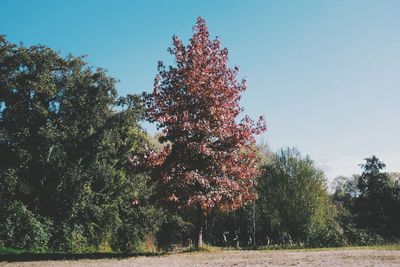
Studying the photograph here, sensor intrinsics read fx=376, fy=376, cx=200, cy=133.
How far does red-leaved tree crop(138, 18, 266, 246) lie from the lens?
19.4m

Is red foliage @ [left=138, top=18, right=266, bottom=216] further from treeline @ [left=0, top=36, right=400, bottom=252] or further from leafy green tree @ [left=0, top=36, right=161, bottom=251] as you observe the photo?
leafy green tree @ [left=0, top=36, right=161, bottom=251]

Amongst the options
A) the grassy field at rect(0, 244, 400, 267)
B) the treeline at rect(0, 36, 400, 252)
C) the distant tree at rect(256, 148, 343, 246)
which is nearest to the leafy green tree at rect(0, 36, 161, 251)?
the treeline at rect(0, 36, 400, 252)

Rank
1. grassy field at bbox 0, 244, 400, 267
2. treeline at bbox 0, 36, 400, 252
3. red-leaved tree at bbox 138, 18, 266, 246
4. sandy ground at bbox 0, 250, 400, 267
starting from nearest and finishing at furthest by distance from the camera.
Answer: sandy ground at bbox 0, 250, 400, 267
grassy field at bbox 0, 244, 400, 267
red-leaved tree at bbox 138, 18, 266, 246
treeline at bbox 0, 36, 400, 252

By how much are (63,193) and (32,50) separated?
34.8ft

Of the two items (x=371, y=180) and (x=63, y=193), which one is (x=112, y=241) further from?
(x=371, y=180)

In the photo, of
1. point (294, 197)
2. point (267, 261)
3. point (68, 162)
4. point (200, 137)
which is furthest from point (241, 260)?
point (294, 197)

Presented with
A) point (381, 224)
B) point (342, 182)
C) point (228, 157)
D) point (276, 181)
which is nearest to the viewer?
point (228, 157)

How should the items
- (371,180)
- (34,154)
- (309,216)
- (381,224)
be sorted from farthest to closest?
(371,180), (381,224), (309,216), (34,154)

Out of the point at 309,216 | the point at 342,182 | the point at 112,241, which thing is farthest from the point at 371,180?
the point at 342,182

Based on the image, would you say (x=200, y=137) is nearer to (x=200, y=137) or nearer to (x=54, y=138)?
(x=200, y=137)

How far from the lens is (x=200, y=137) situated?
66.8ft

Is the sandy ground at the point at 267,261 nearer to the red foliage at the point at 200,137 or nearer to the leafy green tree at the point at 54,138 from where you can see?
the red foliage at the point at 200,137

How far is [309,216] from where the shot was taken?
3831cm

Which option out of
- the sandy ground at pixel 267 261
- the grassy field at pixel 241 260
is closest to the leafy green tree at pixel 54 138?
the grassy field at pixel 241 260
